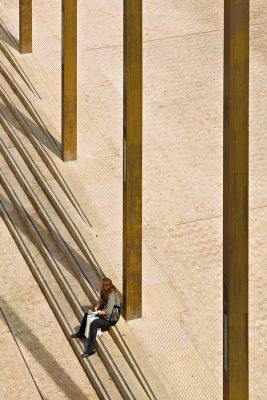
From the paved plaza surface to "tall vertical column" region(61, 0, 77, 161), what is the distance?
0.28 m

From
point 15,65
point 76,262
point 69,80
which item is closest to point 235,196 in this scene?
point 76,262

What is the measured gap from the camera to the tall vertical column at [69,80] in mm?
19391

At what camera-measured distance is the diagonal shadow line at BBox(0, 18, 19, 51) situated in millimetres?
22766

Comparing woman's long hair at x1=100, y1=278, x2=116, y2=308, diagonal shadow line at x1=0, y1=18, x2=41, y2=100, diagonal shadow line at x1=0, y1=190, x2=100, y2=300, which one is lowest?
diagonal shadow line at x1=0, y1=190, x2=100, y2=300

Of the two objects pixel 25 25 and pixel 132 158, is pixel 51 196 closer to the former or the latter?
pixel 132 158

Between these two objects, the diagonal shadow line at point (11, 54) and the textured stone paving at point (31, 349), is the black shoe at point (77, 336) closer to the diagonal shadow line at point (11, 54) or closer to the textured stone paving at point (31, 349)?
the textured stone paving at point (31, 349)

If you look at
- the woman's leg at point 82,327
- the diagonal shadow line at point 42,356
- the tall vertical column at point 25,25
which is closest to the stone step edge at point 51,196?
the woman's leg at point 82,327

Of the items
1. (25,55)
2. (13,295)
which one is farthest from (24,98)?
(13,295)

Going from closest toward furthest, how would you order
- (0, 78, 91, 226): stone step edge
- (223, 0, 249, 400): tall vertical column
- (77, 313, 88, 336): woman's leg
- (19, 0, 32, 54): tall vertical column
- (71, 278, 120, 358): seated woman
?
(223, 0, 249, 400): tall vertical column < (71, 278, 120, 358): seated woman < (77, 313, 88, 336): woman's leg < (0, 78, 91, 226): stone step edge < (19, 0, 32, 54): tall vertical column

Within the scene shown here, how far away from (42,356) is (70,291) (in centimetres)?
115

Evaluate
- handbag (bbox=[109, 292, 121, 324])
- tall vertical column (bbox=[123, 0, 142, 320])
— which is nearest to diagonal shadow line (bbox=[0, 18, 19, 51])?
tall vertical column (bbox=[123, 0, 142, 320])

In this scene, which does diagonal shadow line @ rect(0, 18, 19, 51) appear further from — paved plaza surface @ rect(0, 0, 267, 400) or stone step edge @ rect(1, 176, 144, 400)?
stone step edge @ rect(1, 176, 144, 400)

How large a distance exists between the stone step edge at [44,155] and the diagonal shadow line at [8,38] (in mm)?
1058

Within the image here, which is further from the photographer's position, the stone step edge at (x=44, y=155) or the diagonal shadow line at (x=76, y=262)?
the stone step edge at (x=44, y=155)
